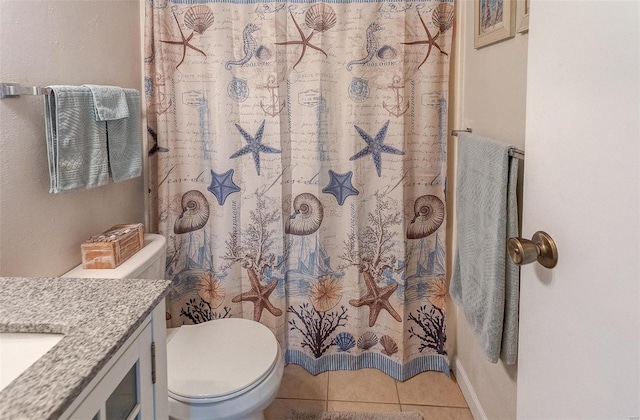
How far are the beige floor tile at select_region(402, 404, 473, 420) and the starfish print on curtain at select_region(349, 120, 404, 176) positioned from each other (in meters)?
0.98

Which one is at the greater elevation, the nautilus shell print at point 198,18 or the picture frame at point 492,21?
the nautilus shell print at point 198,18

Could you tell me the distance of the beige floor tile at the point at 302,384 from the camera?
195 cm

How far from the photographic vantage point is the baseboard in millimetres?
1740

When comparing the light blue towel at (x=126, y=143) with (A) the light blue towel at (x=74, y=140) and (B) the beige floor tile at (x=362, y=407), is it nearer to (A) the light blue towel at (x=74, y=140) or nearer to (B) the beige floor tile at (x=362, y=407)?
(A) the light blue towel at (x=74, y=140)

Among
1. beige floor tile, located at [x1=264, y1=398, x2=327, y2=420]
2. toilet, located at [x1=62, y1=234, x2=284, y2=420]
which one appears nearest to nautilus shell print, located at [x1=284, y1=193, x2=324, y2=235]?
toilet, located at [x1=62, y1=234, x2=284, y2=420]

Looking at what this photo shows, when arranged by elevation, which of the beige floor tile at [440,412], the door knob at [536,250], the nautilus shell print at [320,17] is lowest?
the beige floor tile at [440,412]

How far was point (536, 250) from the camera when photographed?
819 millimetres

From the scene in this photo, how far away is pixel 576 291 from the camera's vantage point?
721 millimetres

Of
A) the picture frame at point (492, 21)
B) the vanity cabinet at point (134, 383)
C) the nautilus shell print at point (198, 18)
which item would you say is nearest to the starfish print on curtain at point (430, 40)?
the picture frame at point (492, 21)

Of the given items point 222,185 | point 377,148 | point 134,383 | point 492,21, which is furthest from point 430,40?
point 134,383

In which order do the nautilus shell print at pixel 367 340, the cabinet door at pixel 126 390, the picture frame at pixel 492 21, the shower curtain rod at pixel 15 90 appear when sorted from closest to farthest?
the cabinet door at pixel 126 390 < the shower curtain rod at pixel 15 90 < the picture frame at pixel 492 21 < the nautilus shell print at pixel 367 340

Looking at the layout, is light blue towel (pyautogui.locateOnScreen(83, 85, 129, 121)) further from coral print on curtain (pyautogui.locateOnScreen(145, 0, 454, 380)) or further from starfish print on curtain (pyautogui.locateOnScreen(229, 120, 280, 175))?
starfish print on curtain (pyautogui.locateOnScreen(229, 120, 280, 175))

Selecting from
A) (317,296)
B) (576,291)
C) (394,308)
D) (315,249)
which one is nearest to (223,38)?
(315,249)

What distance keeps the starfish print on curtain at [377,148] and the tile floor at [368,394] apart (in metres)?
0.93
